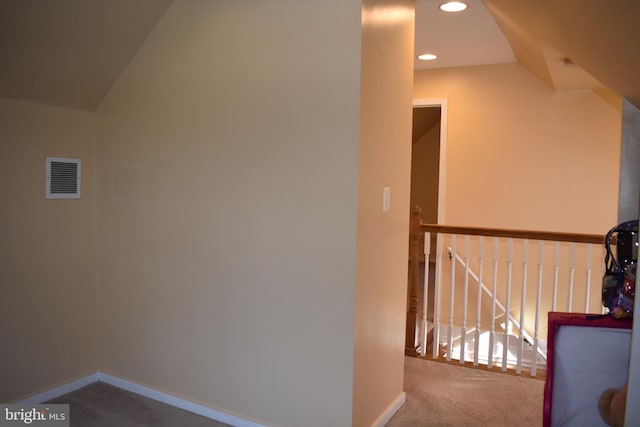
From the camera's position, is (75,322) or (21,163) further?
(75,322)

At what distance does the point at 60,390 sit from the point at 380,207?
2047 mm

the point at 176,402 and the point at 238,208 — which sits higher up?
the point at 238,208

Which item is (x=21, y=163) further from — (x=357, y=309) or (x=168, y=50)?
(x=357, y=309)

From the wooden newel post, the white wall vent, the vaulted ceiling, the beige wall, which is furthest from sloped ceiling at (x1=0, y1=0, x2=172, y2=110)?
the beige wall

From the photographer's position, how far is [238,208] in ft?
8.25

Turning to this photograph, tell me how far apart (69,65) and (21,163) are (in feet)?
1.83

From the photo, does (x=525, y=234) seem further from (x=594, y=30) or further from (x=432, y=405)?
(x=594, y=30)

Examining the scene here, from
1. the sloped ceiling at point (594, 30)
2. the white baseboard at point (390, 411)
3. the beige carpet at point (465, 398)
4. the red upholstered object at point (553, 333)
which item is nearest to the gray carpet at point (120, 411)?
the white baseboard at point (390, 411)

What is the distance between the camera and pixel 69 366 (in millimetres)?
2957

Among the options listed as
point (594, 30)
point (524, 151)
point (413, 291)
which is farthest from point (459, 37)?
point (594, 30)

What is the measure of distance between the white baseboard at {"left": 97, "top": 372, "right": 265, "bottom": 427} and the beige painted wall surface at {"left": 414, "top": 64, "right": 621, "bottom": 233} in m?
2.95

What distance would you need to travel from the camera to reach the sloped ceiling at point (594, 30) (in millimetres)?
1453

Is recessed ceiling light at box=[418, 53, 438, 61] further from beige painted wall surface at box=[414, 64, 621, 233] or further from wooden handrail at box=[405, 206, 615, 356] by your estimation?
wooden handrail at box=[405, 206, 615, 356]

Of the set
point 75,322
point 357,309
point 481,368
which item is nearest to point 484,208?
point 481,368
